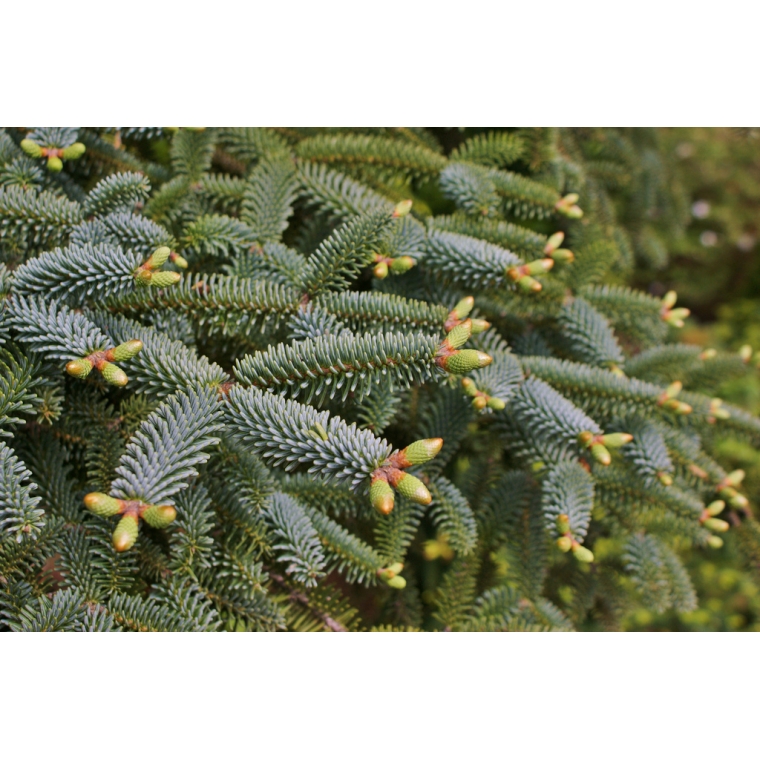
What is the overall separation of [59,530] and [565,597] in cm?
99

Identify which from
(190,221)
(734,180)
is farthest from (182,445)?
(734,180)

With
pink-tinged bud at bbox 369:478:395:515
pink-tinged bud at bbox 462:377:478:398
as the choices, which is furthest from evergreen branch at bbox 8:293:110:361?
pink-tinged bud at bbox 462:377:478:398

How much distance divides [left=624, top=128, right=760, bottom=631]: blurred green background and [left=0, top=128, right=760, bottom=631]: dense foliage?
26.6 inches

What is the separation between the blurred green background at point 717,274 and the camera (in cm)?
192

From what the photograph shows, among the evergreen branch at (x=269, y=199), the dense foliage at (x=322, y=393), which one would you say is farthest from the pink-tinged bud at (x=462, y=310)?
the evergreen branch at (x=269, y=199)

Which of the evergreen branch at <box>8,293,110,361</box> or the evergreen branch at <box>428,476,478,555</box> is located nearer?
the evergreen branch at <box>8,293,110,361</box>

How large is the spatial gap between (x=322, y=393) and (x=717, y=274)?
8.48 ft

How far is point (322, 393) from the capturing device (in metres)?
0.69

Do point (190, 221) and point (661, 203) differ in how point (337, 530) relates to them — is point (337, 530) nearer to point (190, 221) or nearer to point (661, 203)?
point (190, 221)

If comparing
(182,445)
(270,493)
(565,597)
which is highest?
(182,445)

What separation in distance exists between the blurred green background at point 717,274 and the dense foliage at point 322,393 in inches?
26.6

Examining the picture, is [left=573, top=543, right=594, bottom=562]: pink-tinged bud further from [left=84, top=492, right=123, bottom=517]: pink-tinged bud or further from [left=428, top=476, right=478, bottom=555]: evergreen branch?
[left=84, top=492, right=123, bottom=517]: pink-tinged bud

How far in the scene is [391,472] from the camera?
59 centimetres

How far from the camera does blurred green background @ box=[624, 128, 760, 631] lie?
1.92 meters
